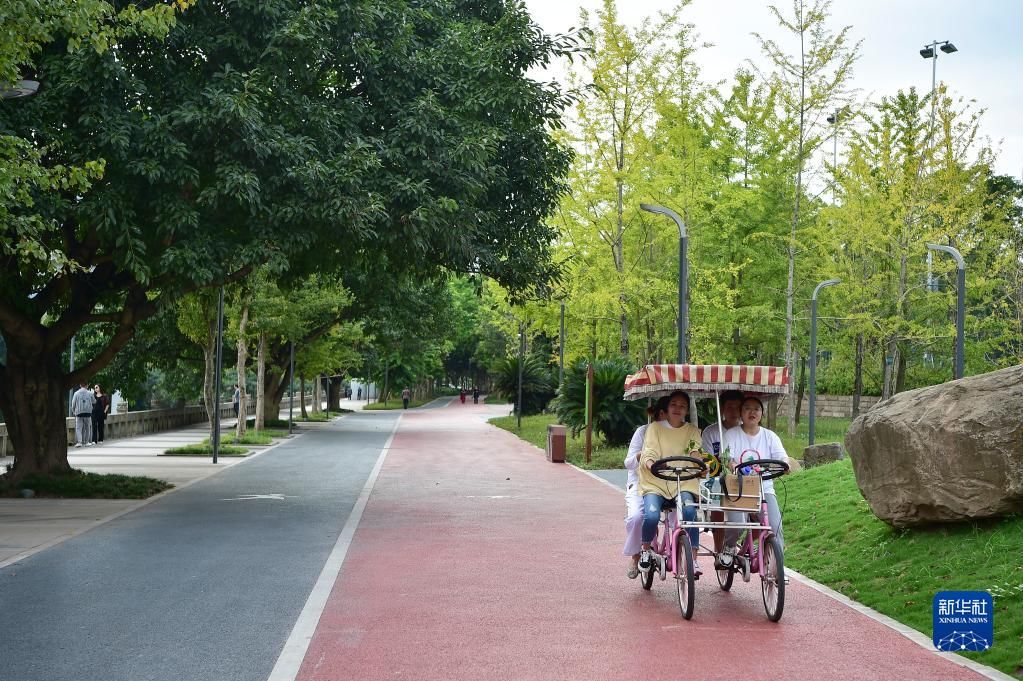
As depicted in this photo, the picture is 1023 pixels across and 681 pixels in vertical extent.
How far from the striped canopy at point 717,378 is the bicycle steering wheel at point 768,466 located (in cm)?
57

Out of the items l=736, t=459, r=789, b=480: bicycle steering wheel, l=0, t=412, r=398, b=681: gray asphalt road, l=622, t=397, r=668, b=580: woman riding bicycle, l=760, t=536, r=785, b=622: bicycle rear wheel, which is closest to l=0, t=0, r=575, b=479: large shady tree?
l=0, t=412, r=398, b=681: gray asphalt road

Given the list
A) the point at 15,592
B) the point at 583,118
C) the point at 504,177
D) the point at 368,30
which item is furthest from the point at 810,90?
the point at 15,592

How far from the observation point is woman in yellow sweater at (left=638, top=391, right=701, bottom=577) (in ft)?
29.0

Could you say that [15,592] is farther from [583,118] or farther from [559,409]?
[583,118]

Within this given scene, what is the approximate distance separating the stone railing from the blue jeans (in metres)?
20.4

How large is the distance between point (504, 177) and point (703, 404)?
935 centimetres

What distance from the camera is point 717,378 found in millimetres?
8844

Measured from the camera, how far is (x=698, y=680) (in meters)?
6.43

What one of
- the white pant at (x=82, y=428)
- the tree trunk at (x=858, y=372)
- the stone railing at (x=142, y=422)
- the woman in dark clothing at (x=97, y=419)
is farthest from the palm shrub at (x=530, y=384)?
the white pant at (x=82, y=428)

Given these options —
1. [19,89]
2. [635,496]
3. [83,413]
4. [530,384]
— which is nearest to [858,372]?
[83,413]

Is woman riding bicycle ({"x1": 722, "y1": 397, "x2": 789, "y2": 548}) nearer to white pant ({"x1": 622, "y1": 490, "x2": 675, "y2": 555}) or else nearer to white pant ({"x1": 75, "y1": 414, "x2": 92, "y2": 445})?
white pant ({"x1": 622, "y1": 490, "x2": 675, "y2": 555})

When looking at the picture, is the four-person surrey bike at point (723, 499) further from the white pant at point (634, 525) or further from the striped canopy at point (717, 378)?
the white pant at point (634, 525)

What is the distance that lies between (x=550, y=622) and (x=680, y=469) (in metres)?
1.56

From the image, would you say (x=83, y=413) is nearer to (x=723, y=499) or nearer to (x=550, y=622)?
(x=550, y=622)
